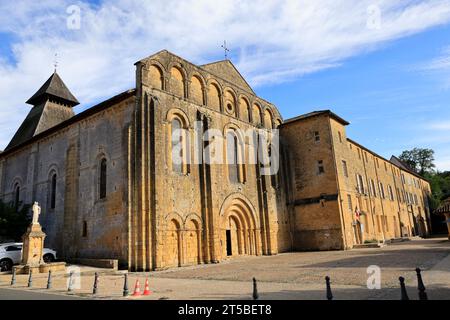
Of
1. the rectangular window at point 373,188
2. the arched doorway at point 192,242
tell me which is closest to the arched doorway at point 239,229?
the arched doorway at point 192,242

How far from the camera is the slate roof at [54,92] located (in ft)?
122

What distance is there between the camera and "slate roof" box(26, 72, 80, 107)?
3712 centimetres

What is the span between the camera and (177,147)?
869 inches

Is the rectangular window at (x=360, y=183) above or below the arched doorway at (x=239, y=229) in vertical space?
above

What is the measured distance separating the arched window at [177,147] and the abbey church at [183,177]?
0.07m

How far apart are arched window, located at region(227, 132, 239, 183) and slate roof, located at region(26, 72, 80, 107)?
2146 centimetres

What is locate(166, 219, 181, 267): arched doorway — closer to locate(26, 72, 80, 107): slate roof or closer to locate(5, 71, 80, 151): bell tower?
locate(5, 71, 80, 151): bell tower

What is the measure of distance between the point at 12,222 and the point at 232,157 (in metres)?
17.2

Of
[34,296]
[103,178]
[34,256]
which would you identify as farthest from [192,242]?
[34,296]

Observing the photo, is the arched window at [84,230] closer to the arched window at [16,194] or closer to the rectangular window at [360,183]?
the arched window at [16,194]

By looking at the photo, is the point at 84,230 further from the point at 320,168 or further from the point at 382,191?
the point at 382,191

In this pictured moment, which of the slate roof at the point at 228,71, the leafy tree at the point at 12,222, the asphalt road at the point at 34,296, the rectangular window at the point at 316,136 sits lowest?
the asphalt road at the point at 34,296

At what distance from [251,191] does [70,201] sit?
13176 millimetres
